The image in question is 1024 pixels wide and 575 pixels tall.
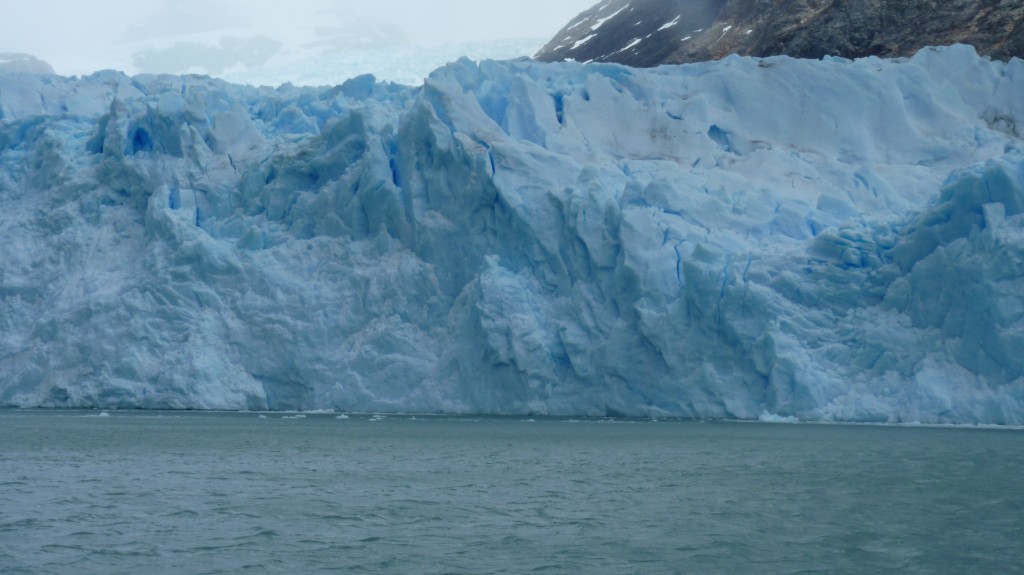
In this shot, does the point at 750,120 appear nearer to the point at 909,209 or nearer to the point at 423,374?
the point at 909,209

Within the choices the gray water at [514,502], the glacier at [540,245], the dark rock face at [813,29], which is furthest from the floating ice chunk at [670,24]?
the gray water at [514,502]

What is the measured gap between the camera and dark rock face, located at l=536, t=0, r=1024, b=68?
24.1 metres

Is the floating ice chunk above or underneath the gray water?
above

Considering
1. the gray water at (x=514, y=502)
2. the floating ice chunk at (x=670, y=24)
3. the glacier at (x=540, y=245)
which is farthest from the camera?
the floating ice chunk at (x=670, y=24)

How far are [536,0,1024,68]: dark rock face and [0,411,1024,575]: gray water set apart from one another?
1169 cm

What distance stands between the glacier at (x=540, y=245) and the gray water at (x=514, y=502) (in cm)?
171

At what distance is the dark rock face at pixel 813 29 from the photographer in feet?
79.0

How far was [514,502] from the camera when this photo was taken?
9.41m

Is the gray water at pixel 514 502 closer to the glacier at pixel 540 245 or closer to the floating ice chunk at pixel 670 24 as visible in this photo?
the glacier at pixel 540 245

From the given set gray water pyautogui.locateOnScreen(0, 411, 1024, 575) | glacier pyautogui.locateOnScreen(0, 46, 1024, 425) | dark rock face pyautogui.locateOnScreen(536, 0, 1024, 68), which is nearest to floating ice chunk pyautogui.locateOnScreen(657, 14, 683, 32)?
dark rock face pyautogui.locateOnScreen(536, 0, 1024, 68)

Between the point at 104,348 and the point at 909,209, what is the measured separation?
12400 millimetres

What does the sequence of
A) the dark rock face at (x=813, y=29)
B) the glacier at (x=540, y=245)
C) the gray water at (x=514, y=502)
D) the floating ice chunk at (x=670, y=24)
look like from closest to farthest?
the gray water at (x=514, y=502) → the glacier at (x=540, y=245) → the dark rock face at (x=813, y=29) → the floating ice chunk at (x=670, y=24)

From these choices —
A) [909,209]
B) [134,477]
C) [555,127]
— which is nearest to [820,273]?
[909,209]

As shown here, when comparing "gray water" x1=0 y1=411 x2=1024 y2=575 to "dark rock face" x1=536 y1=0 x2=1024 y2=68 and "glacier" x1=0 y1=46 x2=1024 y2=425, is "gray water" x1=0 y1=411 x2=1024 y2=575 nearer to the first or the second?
"glacier" x1=0 y1=46 x2=1024 y2=425
